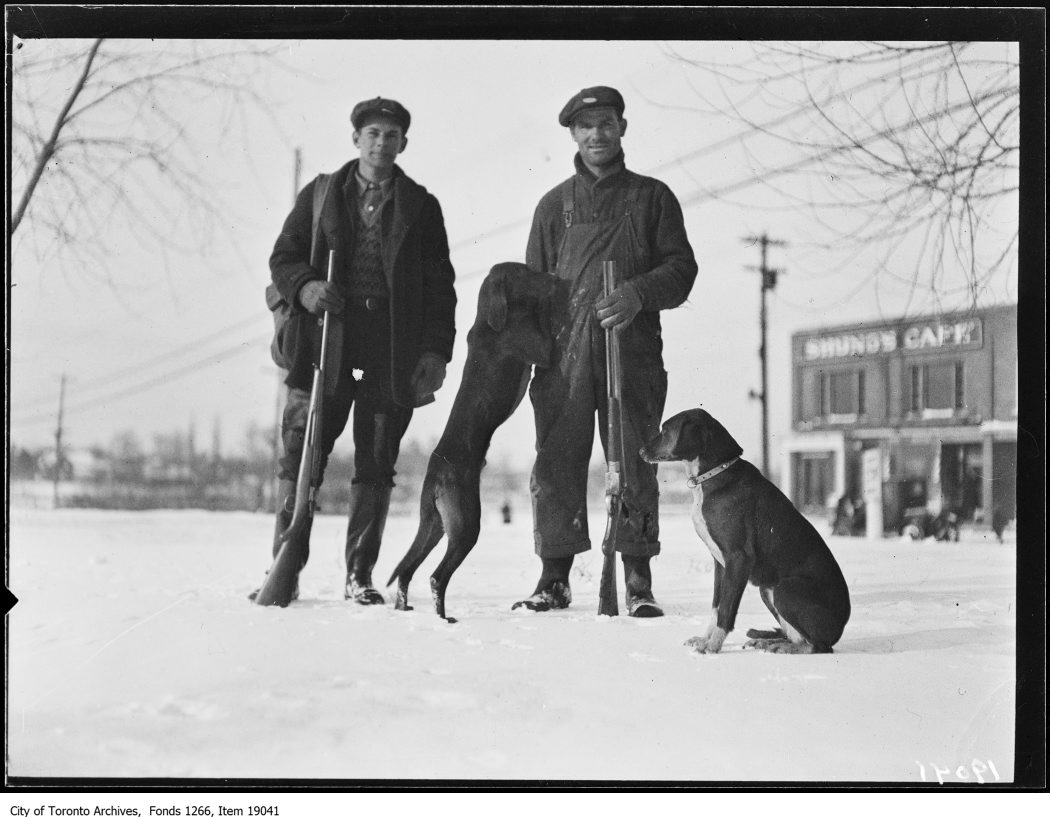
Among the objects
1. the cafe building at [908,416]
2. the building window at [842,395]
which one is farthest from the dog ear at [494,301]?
the building window at [842,395]

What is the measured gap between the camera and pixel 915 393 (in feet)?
13.1

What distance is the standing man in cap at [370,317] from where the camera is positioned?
13.0 ft

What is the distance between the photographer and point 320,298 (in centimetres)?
391

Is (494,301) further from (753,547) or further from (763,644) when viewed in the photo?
(763,644)

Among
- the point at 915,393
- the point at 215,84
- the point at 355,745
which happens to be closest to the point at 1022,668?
the point at 915,393

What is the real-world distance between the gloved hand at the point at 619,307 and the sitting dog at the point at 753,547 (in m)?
0.45

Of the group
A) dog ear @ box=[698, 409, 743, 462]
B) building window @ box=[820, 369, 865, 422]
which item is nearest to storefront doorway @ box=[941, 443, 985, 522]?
building window @ box=[820, 369, 865, 422]

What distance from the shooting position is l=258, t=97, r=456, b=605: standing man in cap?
3965 mm

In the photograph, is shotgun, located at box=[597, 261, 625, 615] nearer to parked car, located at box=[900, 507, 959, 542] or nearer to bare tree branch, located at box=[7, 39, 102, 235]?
parked car, located at box=[900, 507, 959, 542]

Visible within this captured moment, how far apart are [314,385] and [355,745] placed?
135cm

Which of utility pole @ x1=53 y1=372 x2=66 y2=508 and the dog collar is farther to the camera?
utility pole @ x1=53 y1=372 x2=66 y2=508

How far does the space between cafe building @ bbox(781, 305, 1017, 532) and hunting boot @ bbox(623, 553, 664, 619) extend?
2.05 ft

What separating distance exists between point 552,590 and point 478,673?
17.7 inches

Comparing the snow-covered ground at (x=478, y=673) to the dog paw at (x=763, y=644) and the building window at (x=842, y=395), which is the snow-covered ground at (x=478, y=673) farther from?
the building window at (x=842, y=395)
